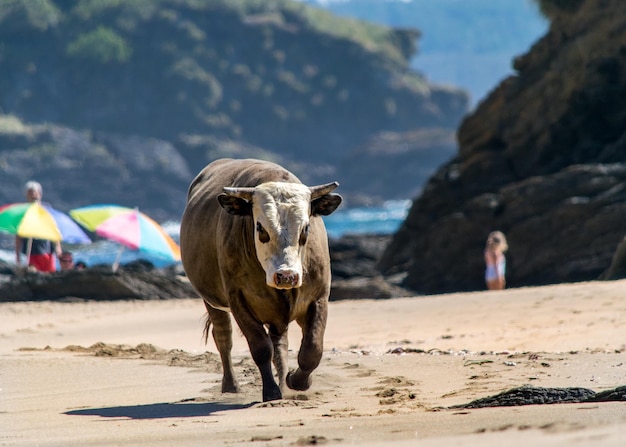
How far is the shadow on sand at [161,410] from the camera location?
28.7 ft

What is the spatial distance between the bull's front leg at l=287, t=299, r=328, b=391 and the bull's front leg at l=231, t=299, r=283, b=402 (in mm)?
220

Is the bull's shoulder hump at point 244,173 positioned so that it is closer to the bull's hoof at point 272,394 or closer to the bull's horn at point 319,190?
the bull's horn at point 319,190

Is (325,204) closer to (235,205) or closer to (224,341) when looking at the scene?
(235,205)

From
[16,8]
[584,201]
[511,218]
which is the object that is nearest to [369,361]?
[584,201]

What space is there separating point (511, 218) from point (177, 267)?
10905mm

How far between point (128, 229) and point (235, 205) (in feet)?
51.1

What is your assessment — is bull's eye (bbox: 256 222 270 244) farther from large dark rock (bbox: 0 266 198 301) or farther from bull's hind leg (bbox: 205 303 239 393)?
large dark rock (bbox: 0 266 198 301)

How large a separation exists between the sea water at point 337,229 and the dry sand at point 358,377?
35.5 m

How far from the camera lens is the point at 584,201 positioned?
24.1 meters

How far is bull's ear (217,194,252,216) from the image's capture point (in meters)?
9.31

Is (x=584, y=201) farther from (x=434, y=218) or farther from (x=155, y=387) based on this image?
(x=155, y=387)

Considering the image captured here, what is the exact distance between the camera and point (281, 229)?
29.5 ft

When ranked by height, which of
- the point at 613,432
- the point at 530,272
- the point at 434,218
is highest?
the point at 434,218

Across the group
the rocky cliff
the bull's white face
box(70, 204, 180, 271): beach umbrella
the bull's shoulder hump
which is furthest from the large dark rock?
the bull's white face
